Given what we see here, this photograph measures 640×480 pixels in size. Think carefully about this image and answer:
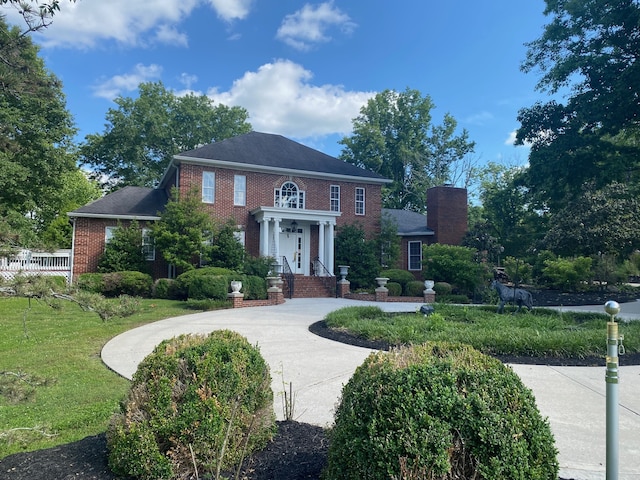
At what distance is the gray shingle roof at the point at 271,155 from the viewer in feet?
70.5

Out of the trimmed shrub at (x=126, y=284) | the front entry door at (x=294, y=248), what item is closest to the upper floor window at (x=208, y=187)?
the front entry door at (x=294, y=248)

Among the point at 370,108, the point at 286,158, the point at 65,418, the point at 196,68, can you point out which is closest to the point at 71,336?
the point at 65,418

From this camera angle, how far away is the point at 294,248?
2255 cm

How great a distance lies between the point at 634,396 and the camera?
4.95 metres

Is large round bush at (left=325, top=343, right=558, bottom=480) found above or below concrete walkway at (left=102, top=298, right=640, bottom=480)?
above

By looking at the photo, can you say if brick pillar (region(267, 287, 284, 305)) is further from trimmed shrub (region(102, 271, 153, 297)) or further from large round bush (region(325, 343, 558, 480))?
large round bush (region(325, 343, 558, 480))

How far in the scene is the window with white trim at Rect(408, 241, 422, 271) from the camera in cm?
2584

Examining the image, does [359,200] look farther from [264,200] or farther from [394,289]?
[394,289]

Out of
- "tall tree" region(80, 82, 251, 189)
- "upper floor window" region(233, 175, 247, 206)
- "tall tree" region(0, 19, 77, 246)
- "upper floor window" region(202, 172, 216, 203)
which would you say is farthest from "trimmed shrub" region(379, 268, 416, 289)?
"tall tree" region(80, 82, 251, 189)

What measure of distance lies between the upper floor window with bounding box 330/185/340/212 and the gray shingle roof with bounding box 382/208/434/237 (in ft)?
11.1

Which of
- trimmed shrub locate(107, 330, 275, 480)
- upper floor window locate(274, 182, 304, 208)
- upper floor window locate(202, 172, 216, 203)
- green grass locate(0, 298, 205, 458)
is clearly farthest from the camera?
upper floor window locate(274, 182, 304, 208)

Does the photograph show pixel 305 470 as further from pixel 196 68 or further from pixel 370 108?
pixel 370 108

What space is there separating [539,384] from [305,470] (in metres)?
4.04

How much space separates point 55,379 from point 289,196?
786 inches
